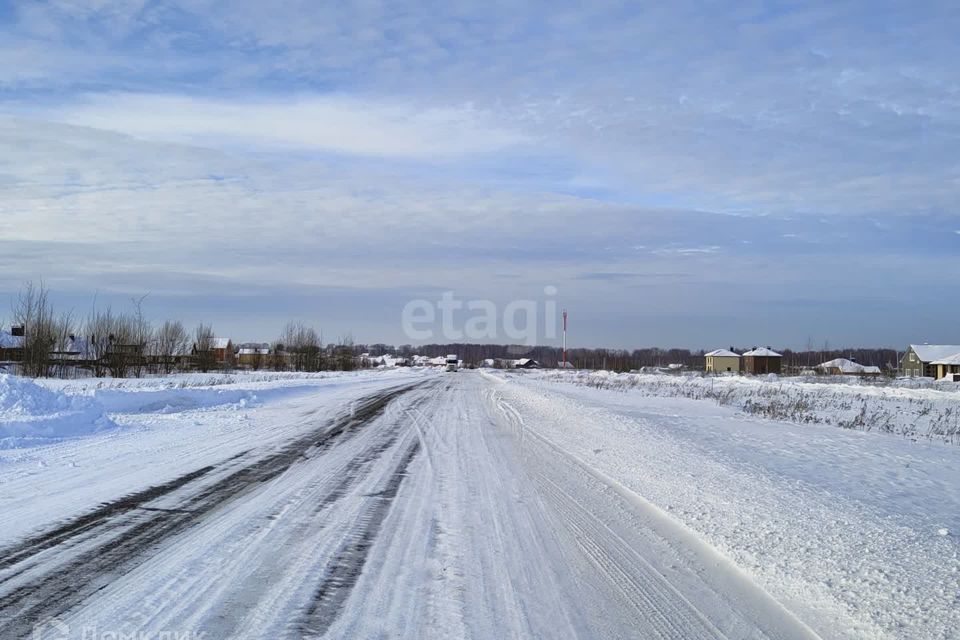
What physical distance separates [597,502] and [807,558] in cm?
288

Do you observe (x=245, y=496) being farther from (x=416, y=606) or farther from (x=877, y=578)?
(x=877, y=578)

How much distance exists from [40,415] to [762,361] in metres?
115

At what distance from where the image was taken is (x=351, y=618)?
4.33 m

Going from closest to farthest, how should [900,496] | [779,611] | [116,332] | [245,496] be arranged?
[779,611], [245,496], [900,496], [116,332]

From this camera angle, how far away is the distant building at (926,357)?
301 ft

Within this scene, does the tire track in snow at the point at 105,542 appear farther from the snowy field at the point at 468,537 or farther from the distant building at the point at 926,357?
the distant building at the point at 926,357

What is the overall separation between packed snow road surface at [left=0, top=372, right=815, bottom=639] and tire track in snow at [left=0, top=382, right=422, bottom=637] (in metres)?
0.02

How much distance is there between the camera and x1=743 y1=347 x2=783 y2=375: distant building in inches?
4434

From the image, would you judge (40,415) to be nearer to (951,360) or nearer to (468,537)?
(468,537)

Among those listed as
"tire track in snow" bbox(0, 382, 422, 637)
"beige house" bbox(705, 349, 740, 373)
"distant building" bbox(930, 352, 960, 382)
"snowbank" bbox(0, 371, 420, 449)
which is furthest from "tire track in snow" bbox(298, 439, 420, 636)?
"beige house" bbox(705, 349, 740, 373)

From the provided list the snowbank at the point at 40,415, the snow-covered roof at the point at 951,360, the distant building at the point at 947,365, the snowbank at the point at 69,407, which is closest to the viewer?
the snowbank at the point at 40,415

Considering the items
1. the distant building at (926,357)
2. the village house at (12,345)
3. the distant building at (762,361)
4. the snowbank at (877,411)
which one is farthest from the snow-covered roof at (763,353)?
the village house at (12,345)

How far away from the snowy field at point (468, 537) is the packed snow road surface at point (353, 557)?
27 mm

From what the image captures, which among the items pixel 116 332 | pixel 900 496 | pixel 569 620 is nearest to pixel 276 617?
pixel 569 620
